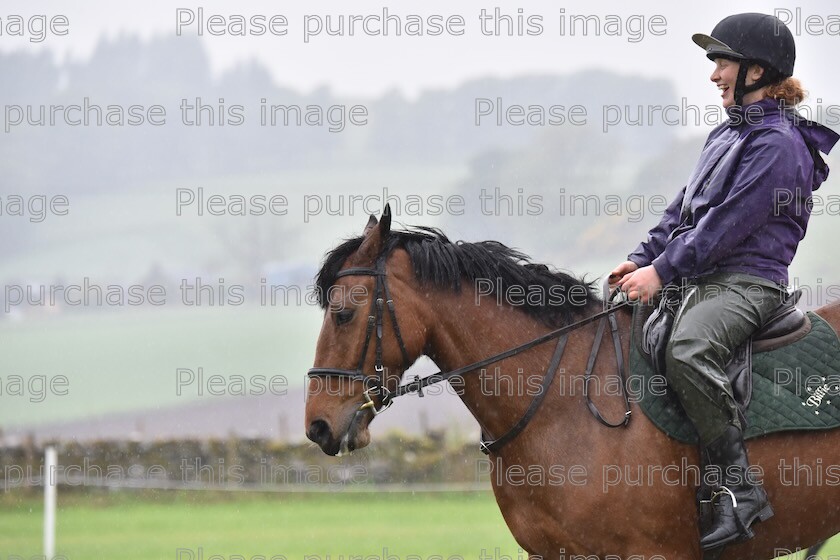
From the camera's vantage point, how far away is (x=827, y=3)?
1772cm

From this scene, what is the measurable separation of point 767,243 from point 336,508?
11.8 m

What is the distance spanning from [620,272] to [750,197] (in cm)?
71

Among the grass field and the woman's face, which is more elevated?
the woman's face

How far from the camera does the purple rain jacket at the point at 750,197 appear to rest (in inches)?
162

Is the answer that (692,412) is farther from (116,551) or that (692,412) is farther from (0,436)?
(0,436)

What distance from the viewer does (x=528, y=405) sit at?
4215 mm

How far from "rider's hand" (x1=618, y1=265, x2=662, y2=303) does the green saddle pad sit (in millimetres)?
203

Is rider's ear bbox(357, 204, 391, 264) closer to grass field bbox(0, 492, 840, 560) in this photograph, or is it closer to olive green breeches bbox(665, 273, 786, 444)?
olive green breeches bbox(665, 273, 786, 444)

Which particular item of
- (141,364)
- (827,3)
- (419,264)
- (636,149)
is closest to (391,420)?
(141,364)

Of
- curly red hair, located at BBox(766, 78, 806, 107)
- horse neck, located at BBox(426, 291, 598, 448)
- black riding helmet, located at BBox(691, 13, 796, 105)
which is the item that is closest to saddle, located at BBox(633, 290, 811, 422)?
horse neck, located at BBox(426, 291, 598, 448)

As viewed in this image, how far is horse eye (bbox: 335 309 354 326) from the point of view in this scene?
4059mm

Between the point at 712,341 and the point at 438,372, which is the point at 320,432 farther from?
the point at 712,341

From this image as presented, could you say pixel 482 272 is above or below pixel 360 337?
above

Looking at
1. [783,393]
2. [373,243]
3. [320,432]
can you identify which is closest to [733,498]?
[783,393]
